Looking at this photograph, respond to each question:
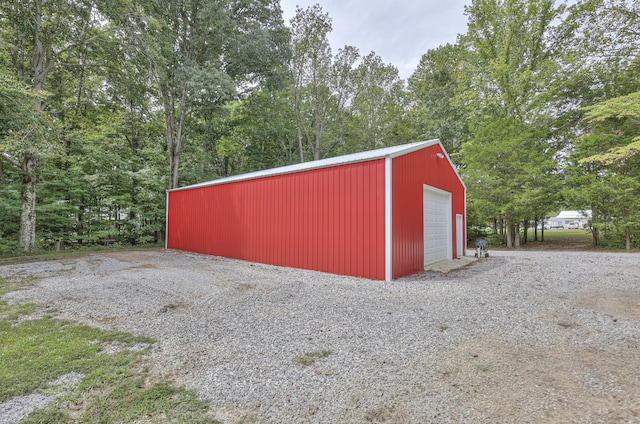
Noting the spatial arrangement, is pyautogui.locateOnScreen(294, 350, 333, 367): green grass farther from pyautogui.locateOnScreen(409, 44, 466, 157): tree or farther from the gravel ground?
pyautogui.locateOnScreen(409, 44, 466, 157): tree

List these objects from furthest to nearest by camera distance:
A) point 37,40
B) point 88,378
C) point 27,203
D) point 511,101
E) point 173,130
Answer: point 511,101
point 173,130
point 27,203
point 37,40
point 88,378

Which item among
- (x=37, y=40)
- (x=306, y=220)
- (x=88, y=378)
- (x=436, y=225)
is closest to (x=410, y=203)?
(x=436, y=225)

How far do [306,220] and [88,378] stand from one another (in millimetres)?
4922

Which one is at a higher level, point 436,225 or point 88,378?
point 436,225

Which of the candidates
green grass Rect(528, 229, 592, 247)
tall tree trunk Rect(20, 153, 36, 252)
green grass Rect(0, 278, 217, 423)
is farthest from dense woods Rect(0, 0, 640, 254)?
green grass Rect(0, 278, 217, 423)

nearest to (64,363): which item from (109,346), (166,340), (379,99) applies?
(109,346)

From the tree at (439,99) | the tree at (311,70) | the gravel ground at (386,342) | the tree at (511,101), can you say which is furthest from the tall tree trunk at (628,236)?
the tree at (311,70)

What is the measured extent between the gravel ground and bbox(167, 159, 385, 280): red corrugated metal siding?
0.76 metres

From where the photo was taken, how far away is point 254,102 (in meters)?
16.0

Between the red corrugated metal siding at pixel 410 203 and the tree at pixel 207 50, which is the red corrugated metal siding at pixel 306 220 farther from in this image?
the tree at pixel 207 50

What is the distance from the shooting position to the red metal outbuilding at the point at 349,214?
5.61 meters

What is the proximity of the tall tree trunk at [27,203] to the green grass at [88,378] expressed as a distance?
28.3 ft

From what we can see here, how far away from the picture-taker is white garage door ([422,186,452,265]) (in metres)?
7.51

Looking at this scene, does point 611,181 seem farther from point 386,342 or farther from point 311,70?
point 311,70
